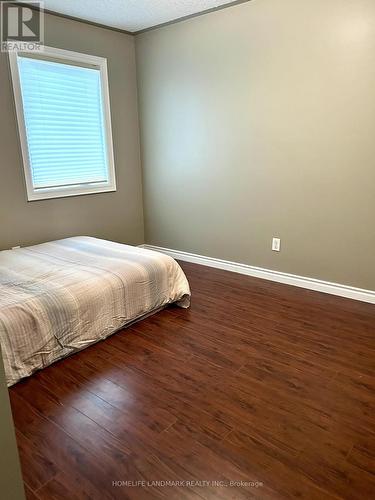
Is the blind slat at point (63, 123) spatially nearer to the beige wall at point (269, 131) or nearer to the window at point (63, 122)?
the window at point (63, 122)

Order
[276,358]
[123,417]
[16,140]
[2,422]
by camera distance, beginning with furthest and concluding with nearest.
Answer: [16,140] < [276,358] < [123,417] < [2,422]

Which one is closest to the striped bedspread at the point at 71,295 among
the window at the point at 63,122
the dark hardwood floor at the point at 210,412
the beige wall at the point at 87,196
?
the dark hardwood floor at the point at 210,412

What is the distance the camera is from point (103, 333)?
2.38m

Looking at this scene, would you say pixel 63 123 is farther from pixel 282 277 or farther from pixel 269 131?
pixel 282 277

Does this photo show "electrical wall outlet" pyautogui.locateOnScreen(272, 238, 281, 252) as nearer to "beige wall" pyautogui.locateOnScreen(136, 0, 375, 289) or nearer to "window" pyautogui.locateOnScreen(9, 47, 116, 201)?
"beige wall" pyautogui.locateOnScreen(136, 0, 375, 289)

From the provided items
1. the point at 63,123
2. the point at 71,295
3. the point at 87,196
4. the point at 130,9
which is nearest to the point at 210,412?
the point at 71,295

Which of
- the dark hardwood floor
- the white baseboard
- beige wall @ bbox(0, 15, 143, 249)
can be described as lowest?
the dark hardwood floor

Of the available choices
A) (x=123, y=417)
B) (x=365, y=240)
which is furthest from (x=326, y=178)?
(x=123, y=417)

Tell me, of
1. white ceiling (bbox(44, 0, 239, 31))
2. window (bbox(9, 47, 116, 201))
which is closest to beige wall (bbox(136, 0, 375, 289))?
white ceiling (bbox(44, 0, 239, 31))

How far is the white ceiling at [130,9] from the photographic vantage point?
9.62ft

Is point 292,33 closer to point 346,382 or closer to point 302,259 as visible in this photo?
point 302,259

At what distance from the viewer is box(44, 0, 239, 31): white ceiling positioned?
293 centimetres

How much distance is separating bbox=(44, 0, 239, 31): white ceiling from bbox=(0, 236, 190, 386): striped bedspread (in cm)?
208

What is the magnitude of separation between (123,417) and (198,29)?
338 cm
